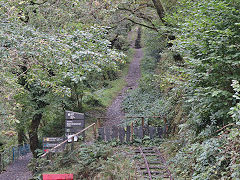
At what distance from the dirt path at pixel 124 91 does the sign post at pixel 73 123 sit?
98.4 inches

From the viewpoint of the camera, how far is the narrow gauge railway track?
8.30 m

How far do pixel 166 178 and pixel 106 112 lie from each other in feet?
45.7

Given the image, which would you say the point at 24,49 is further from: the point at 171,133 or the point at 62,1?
the point at 171,133

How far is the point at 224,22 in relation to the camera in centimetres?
652

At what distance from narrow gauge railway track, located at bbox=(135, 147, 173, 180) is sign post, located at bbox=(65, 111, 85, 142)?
120 inches

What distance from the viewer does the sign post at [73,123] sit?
35.3 feet

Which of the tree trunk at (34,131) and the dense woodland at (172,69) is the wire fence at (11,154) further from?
the dense woodland at (172,69)

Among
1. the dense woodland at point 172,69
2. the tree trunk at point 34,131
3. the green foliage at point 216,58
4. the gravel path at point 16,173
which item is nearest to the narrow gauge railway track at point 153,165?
the dense woodland at point 172,69

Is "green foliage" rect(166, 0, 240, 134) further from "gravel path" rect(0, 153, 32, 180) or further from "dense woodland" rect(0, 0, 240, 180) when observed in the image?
"gravel path" rect(0, 153, 32, 180)

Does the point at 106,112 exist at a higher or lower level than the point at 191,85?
lower

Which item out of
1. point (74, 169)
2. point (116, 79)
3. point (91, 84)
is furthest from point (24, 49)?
point (116, 79)

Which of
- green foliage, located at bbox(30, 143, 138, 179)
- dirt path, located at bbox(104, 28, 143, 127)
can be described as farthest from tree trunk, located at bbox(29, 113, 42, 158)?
green foliage, located at bbox(30, 143, 138, 179)

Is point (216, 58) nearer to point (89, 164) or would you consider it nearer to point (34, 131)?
point (89, 164)

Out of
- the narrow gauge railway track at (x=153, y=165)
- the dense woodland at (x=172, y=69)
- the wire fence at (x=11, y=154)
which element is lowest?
the wire fence at (x=11, y=154)
